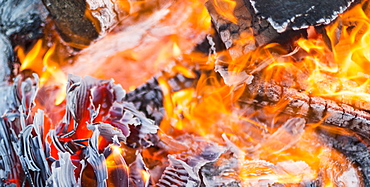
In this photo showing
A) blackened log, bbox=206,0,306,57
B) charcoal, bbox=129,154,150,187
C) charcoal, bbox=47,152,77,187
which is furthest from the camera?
blackened log, bbox=206,0,306,57

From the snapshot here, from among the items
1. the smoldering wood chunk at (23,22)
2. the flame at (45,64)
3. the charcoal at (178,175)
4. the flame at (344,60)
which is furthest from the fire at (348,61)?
the smoldering wood chunk at (23,22)

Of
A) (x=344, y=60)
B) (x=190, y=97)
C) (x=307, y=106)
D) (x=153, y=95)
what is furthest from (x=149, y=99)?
(x=344, y=60)

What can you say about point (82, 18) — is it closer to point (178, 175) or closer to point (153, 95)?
point (153, 95)

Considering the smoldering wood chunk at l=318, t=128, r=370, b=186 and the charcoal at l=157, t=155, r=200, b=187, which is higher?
the charcoal at l=157, t=155, r=200, b=187

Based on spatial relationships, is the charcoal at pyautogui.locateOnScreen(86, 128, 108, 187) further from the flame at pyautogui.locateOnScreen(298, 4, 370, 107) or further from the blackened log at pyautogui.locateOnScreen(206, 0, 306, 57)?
the flame at pyautogui.locateOnScreen(298, 4, 370, 107)

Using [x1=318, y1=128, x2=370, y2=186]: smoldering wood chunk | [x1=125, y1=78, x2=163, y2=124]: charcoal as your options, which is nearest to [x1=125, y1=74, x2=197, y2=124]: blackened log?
[x1=125, y1=78, x2=163, y2=124]: charcoal

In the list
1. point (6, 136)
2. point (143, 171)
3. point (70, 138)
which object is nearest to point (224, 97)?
point (143, 171)
